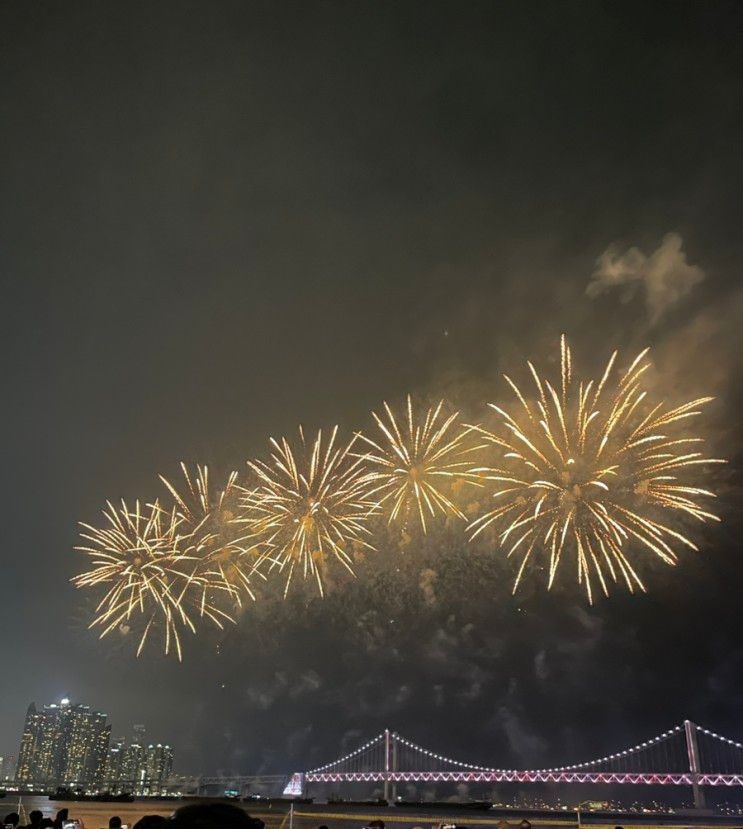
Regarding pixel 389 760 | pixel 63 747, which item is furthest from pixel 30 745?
pixel 389 760

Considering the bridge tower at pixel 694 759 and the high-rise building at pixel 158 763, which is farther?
the high-rise building at pixel 158 763

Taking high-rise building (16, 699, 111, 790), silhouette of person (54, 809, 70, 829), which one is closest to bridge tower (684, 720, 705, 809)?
silhouette of person (54, 809, 70, 829)

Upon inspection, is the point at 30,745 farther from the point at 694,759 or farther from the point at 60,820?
the point at 60,820

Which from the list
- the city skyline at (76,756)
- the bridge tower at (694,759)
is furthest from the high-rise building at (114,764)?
the bridge tower at (694,759)

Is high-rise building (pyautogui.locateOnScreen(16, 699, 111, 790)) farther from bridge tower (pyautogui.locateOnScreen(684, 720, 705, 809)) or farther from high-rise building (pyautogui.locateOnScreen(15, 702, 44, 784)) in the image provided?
bridge tower (pyautogui.locateOnScreen(684, 720, 705, 809))

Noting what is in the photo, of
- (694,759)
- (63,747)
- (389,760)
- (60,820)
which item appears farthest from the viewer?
(63,747)

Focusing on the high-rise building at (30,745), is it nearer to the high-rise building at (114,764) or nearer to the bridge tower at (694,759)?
the high-rise building at (114,764)
